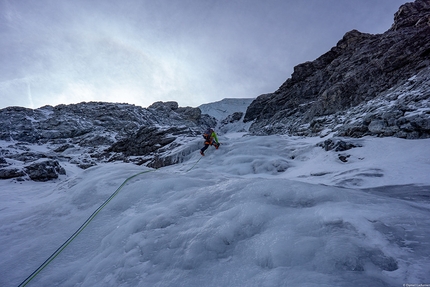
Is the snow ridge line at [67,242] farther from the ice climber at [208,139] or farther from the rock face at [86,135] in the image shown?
the rock face at [86,135]

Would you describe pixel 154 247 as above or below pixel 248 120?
below

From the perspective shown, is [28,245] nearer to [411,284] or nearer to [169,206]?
[169,206]

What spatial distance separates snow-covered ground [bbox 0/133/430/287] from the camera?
1.78 meters

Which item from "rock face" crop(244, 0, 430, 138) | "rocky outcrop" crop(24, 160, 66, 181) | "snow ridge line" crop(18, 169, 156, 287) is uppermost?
"rock face" crop(244, 0, 430, 138)

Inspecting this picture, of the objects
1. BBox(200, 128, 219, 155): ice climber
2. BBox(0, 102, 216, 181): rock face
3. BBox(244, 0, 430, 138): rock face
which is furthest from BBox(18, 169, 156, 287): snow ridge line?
BBox(244, 0, 430, 138): rock face

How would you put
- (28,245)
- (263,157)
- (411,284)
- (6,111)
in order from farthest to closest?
(6,111) < (263,157) < (28,245) < (411,284)

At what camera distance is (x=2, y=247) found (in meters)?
3.09

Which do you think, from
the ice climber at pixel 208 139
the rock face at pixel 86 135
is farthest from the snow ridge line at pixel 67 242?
the rock face at pixel 86 135

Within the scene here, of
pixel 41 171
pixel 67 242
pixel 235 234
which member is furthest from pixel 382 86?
pixel 41 171

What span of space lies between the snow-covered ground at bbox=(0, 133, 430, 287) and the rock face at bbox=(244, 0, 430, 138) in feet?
10.6

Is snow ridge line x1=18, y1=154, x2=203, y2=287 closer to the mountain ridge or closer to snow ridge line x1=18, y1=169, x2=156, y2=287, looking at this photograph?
snow ridge line x1=18, y1=169, x2=156, y2=287

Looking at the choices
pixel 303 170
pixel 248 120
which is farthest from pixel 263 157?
pixel 248 120

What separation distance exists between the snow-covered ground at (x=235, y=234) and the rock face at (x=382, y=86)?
3221 millimetres

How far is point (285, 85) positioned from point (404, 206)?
37.6 metres
